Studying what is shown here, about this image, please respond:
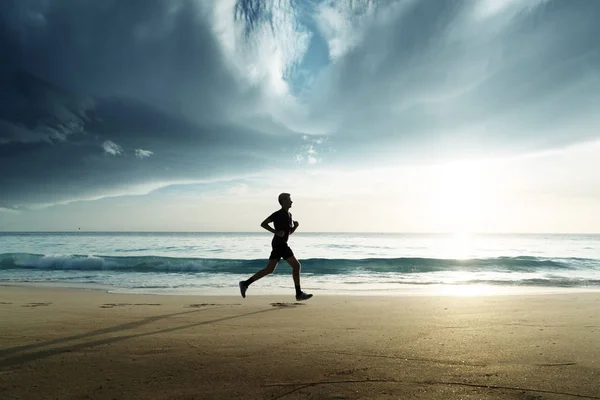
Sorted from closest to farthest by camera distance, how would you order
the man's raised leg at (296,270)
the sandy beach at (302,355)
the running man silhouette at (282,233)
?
1. the sandy beach at (302,355)
2. the running man silhouette at (282,233)
3. the man's raised leg at (296,270)

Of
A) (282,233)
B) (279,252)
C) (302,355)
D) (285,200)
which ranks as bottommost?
(302,355)

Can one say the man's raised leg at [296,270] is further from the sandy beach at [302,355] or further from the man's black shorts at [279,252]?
the sandy beach at [302,355]

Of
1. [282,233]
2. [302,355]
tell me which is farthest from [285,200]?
[302,355]

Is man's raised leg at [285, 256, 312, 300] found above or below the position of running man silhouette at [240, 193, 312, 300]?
below

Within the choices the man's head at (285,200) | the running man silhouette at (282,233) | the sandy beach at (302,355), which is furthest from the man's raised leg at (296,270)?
the sandy beach at (302,355)

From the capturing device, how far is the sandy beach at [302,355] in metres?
2.82

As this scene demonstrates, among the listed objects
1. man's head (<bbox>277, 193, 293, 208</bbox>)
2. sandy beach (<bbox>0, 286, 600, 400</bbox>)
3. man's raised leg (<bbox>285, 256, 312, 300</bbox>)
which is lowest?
sandy beach (<bbox>0, 286, 600, 400</bbox>)

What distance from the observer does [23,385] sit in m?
2.91

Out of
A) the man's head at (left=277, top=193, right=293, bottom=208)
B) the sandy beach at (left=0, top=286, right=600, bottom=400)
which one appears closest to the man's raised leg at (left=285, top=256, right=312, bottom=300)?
the man's head at (left=277, top=193, right=293, bottom=208)

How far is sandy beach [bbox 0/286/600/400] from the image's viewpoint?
9.24 feet

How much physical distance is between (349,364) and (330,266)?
21458 mm

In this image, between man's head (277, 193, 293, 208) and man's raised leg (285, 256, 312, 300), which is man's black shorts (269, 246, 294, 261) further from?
man's head (277, 193, 293, 208)

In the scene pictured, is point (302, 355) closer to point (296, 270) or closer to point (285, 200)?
point (296, 270)

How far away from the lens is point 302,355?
3689mm
